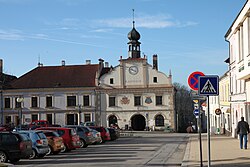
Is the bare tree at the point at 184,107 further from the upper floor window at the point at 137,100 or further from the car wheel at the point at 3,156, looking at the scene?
the car wheel at the point at 3,156

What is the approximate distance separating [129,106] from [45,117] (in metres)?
13.2

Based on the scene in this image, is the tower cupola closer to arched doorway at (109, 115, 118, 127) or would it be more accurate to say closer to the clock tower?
the clock tower

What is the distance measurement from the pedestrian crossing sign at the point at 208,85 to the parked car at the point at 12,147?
9.93 m

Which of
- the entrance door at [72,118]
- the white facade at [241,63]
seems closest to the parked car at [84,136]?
the white facade at [241,63]

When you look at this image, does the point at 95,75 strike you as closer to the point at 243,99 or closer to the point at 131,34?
the point at 131,34

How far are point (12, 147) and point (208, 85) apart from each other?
10.3 m

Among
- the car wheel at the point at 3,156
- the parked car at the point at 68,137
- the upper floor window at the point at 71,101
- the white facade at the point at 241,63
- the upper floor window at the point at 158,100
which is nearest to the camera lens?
the car wheel at the point at 3,156

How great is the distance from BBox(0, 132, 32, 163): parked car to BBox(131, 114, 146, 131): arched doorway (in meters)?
49.1

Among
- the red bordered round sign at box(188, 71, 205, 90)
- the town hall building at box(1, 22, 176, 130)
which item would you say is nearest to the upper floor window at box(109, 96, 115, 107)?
the town hall building at box(1, 22, 176, 130)

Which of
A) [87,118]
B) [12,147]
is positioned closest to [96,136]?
[12,147]

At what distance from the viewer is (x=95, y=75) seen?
72.9 m

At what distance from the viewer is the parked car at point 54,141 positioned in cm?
2612

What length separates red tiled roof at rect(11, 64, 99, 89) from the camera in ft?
238

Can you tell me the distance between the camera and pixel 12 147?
20.9 m
